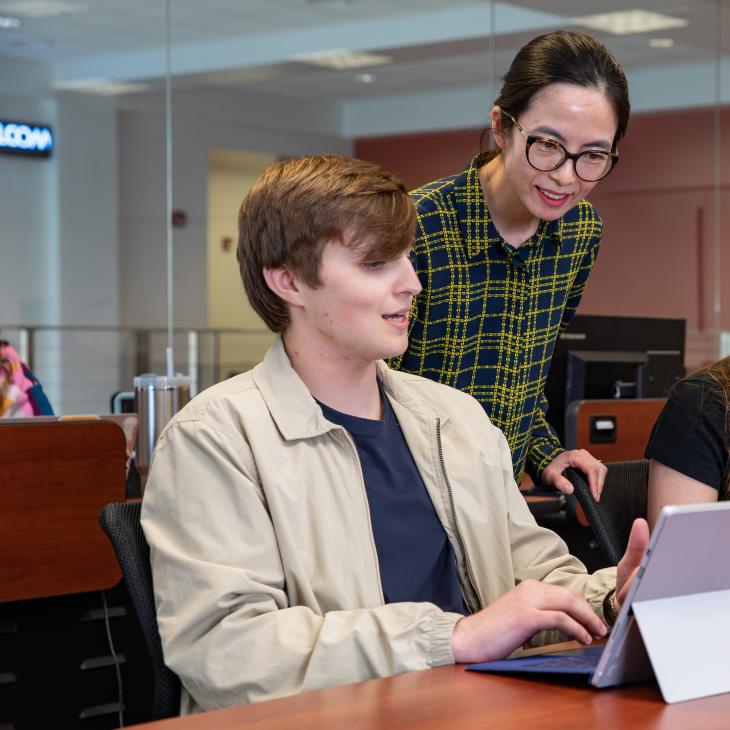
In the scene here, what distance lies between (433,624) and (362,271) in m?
0.45

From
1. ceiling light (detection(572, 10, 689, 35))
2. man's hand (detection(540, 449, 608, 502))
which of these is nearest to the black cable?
man's hand (detection(540, 449, 608, 502))

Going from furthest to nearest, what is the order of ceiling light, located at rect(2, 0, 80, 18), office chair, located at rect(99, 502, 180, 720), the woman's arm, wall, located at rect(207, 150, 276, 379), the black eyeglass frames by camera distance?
wall, located at rect(207, 150, 276, 379) < ceiling light, located at rect(2, 0, 80, 18) < the black eyeglass frames < the woman's arm < office chair, located at rect(99, 502, 180, 720)

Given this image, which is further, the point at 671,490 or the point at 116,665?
the point at 116,665

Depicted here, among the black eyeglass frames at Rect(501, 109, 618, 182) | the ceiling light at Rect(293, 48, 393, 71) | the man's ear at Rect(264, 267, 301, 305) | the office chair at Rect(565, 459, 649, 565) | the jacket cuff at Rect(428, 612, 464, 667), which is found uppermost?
the ceiling light at Rect(293, 48, 393, 71)

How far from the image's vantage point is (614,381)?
3.51 meters

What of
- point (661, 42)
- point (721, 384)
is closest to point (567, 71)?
point (721, 384)

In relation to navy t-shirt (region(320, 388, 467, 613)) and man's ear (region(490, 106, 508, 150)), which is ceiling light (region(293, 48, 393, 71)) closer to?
man's ear (region(490, 106, 508, 150))

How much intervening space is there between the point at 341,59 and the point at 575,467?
3.52m

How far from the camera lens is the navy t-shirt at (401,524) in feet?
5.14

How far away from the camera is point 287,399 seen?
156 centimetres

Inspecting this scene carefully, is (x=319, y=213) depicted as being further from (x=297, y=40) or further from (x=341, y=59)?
(x=341, y=59)

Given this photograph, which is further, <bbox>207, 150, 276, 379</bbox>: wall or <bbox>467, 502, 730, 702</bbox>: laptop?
<bbox>207, 150, 276, 379</bbox>: wall

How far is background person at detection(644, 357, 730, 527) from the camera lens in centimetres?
191

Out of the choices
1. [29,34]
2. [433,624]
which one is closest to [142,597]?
[433,624]
